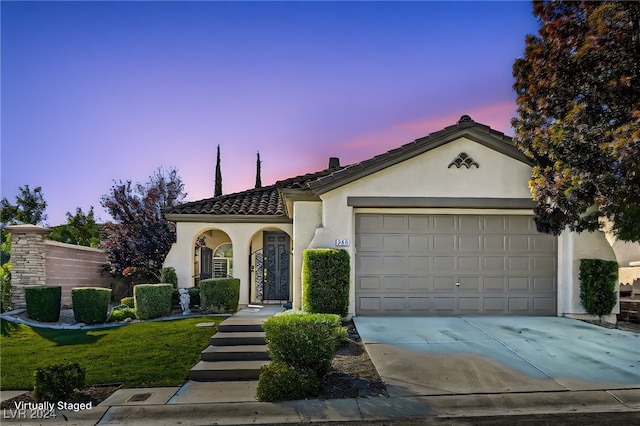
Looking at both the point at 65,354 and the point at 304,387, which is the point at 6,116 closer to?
the point at 65,354

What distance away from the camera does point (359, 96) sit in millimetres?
12750

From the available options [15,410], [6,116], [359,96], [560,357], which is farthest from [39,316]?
[560,357]

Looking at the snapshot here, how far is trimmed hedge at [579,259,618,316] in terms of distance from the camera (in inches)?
444

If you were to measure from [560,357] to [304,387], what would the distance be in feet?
15.8

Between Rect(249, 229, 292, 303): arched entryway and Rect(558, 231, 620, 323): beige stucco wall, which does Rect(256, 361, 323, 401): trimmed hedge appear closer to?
Rect(558, 231, 620, 323): beige stucco wall

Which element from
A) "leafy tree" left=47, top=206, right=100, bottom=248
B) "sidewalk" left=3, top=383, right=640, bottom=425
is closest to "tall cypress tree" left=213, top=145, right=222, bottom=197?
"leafy tree" left=47, top=206, right=100, bottom=248

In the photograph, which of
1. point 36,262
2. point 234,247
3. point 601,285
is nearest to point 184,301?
point 234,247

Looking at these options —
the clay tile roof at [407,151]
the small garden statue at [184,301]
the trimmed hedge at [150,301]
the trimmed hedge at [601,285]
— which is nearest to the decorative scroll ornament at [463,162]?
A: the clay tile roof at [407,151]

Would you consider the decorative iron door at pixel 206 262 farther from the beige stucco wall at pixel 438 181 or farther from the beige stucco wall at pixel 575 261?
the beige stucco wall at pixel 575 261

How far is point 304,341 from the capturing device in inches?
281

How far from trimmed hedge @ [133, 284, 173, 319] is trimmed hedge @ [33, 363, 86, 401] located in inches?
248

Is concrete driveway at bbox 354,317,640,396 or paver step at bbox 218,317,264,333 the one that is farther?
paver step at bbox 218,317,264,333

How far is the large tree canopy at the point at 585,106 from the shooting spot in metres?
7.06

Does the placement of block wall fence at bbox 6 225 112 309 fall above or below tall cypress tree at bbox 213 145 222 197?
below
